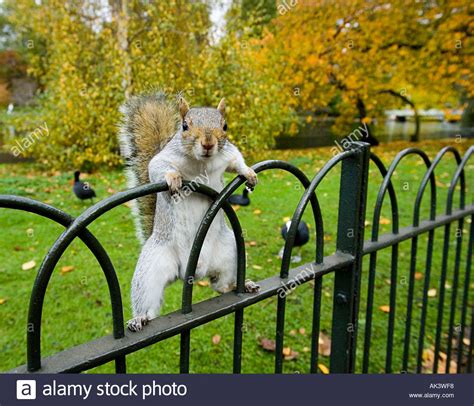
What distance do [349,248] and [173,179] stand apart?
49 centimetres

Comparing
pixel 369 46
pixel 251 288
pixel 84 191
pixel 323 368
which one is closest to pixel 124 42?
pixel 84 191

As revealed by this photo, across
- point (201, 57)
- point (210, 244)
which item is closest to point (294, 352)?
point (210, 244)

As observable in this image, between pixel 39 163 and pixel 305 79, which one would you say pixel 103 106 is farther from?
pixel 305 79

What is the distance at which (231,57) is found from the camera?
4.74 metres

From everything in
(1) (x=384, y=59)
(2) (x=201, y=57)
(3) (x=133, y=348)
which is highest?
(1) (x=384, y=59)

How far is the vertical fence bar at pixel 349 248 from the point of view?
0.92 meters

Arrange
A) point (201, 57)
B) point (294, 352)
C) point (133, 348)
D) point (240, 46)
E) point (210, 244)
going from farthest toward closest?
point (240, 46)
point (201, 57)
point (294, 352)
point (210, 244)
point (133, 348)

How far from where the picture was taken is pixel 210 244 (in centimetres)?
79

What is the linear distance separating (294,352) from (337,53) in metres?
5.90

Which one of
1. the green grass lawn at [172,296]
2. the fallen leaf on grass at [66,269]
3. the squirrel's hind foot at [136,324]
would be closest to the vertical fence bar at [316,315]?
the squirrel's hind foot at [136,324]

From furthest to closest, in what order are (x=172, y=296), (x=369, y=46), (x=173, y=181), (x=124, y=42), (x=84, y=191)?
(x=369, y=46)
(x=124, y=42)
(x=84, y=191)
(x=172, y=296)
(x=173, y=181)

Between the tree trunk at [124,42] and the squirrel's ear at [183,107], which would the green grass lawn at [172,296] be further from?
Answer: the tree trunk at [124,42]

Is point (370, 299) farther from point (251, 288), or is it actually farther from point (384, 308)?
point (384, 308)
